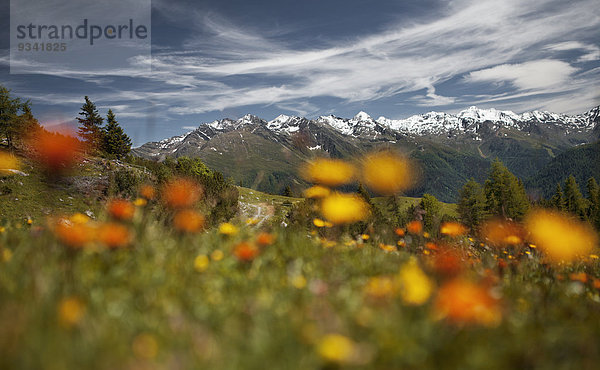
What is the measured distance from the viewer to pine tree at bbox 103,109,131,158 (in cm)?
5525

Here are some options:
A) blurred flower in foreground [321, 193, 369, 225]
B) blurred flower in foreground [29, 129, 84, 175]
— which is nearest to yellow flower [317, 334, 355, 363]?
blurred flower in foreground [321, 193, 369, 225]

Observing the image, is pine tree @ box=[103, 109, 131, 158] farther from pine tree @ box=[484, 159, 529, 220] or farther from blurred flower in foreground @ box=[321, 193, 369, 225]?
pine tree @ box=[484, 159, 529, 220]

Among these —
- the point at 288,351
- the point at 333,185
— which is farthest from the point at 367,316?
the point at 333,185

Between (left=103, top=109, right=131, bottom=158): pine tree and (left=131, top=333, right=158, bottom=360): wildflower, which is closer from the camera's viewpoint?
(left=131, top=333, right=158, bottom=360): wildflower

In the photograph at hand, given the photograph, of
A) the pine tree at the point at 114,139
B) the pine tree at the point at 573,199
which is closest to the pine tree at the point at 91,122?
the pine tree at the point at 114,139

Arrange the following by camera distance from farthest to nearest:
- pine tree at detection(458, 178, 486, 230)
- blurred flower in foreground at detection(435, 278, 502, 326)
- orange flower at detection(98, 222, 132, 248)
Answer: pine tree at detection(458, 178, 486, 230) → orange flower at detection(98, 222, 132, 248) → blurred flower in foreground at detection(435, 278, 502, 326)

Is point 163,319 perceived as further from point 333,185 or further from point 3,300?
point 333,185

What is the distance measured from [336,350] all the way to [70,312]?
1.72 m

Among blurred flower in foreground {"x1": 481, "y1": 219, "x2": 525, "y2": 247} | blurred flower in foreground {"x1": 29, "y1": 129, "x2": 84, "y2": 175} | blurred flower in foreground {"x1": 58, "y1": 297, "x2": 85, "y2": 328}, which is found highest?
blurred flower in foreground {"x1": 29, "y1": 129, "x2": 84, "y2": 175}

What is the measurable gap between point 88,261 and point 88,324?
1330 mm

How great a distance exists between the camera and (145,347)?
1761 millimetres

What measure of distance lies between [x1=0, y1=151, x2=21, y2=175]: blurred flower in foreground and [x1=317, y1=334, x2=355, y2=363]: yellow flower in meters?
32.4

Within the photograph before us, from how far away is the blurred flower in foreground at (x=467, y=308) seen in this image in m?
2.19

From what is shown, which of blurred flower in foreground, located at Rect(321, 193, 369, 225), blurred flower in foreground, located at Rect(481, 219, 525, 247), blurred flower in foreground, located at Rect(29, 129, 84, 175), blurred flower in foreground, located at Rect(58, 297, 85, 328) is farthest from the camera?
blurred flower in foreground, located at Rect(29, 129, 84, 175)
